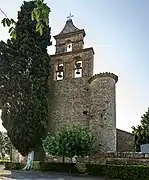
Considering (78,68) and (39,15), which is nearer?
(39,15)

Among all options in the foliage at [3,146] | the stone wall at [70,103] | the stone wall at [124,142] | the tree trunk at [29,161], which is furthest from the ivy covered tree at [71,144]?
the foliage at [3,146]

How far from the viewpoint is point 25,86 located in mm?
21000

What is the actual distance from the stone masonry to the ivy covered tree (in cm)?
264

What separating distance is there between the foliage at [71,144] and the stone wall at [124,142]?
18.4ft

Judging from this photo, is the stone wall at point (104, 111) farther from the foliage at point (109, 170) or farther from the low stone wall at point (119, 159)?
the foliage at point (109, 170)

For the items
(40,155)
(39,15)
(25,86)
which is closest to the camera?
(39,15)

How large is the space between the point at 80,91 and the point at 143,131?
14.2 meters

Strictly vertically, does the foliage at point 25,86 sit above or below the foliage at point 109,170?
above

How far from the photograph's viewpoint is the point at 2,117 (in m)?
21.1

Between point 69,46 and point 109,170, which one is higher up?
point 69,46

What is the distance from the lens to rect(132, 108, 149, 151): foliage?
31458mm

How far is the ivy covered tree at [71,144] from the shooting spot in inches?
739

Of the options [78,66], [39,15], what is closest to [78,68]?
[78,66]

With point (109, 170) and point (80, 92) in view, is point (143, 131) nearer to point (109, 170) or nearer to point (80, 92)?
point (80, 92)
